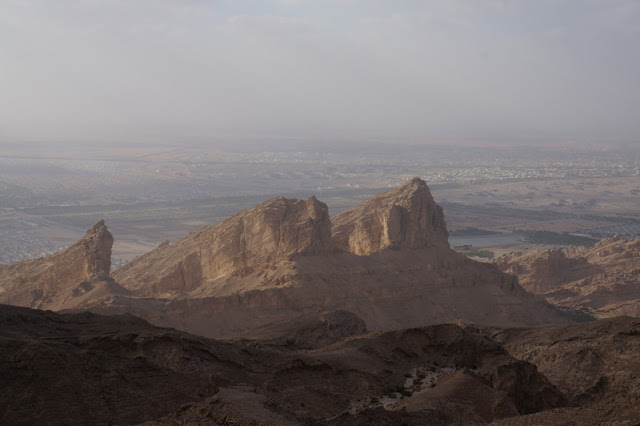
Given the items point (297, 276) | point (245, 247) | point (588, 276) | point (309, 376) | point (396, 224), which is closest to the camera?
point (309, 376)

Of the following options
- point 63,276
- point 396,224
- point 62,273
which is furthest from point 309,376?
point 62,273

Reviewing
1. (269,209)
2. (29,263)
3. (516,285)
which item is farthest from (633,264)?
(29,263)

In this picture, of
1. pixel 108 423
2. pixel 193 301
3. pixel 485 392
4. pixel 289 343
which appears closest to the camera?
pixel 108 423

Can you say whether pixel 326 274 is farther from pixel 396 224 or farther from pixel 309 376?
pixel 309 376

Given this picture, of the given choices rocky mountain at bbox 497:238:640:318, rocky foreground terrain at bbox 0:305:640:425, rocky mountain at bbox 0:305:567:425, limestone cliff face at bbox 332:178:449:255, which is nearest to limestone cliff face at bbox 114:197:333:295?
limestone cliff face at bbox 332:178:449:255

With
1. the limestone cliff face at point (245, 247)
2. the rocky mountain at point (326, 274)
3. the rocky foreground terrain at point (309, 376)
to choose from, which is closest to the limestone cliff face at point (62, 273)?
the rocky mountain at point (326, 274)

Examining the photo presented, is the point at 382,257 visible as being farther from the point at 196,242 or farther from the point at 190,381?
the point at 190,381
